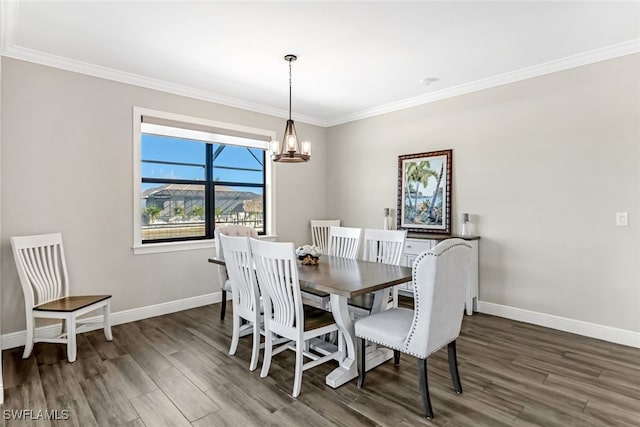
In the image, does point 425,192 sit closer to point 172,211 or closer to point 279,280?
point 279,280

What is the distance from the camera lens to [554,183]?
3.53 m

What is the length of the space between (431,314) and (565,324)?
2401 mm

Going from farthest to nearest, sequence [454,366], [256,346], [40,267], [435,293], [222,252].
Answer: [222,252], [40,267], [256,346], [454,366], [435,293]

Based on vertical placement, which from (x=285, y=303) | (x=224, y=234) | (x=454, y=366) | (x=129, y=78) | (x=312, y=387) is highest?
(x=129, y=78)

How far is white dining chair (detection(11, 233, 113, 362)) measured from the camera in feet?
9.27

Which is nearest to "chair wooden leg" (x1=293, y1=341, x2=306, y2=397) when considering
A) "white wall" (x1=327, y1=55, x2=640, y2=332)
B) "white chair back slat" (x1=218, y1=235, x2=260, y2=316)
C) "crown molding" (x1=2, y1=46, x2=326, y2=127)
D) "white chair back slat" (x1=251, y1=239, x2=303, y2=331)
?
"white chair back slat" (x1=251, y1=239, x2=303, y2=331)

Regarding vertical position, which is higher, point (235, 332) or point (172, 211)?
point (172, 211)

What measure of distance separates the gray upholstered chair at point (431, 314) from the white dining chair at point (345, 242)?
1352 millimetres

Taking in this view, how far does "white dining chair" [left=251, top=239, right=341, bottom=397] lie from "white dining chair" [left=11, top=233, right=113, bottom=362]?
5.42ft

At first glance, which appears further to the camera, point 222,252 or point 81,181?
point 222,252

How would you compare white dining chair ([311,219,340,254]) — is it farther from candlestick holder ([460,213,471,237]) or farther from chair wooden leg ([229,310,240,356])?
chair wooden leg ([229,310,240,356])

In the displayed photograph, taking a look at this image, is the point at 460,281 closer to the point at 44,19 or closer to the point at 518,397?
the point at 518,397

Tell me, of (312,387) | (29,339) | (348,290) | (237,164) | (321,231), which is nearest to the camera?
(348,290)

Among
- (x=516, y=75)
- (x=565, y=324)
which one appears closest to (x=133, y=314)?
(x=565, y=324)
